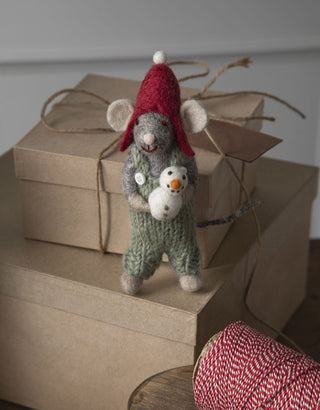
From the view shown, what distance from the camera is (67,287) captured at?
2.94 ft

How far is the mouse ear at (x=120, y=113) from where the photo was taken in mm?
787

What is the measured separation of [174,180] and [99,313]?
245 millimetres

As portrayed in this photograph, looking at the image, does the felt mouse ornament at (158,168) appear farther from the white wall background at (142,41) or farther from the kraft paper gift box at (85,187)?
the white wall background at (142,41)

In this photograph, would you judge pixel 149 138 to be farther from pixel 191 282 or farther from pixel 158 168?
pixel 191 282

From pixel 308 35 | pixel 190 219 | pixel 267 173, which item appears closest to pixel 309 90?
pixel 308 35

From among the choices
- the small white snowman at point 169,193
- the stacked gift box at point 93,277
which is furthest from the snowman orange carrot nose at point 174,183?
the stacked gift box at point 93,277

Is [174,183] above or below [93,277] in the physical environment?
above

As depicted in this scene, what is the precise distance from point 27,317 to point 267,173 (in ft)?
1.58

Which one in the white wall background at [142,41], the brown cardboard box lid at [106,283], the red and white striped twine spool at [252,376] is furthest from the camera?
the white wall background at [142,41]

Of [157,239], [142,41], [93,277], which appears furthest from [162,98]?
[142,41]

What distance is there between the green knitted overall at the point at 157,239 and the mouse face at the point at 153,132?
2 cm

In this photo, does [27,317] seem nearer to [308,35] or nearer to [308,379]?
[308,379]

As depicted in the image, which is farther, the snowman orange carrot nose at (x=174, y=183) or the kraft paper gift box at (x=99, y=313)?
the kraft paper gift box at (x=99, y=313)

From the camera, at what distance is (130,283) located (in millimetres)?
854
